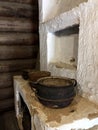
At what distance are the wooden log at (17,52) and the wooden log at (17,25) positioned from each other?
23 centimetres

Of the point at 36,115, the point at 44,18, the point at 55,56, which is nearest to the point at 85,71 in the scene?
the point at 36,115

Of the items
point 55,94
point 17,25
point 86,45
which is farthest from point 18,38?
point 55,94

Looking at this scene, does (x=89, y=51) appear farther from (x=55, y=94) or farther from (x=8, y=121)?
(x=8, y=121)

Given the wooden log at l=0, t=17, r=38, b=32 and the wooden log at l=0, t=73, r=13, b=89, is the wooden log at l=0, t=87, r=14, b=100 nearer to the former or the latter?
the wooden log at l=0, t=73, r=13, b=89

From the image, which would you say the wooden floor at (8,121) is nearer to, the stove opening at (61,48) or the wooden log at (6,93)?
the wooden log at (6,93)

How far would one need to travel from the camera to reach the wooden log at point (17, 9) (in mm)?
1736

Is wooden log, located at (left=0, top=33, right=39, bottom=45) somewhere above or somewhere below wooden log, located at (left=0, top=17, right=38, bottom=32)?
below

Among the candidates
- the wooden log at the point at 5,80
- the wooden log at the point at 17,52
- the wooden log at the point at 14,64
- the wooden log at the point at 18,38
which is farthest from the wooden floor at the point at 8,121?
the wooden log at the point at 18,38

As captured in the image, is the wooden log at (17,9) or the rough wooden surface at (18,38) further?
the rough wooden surface at (18,38)

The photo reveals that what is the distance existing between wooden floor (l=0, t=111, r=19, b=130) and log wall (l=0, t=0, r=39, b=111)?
134 millimetres

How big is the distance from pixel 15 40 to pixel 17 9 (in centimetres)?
37

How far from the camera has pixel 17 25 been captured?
1863 mm

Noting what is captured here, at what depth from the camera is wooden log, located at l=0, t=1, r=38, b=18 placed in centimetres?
174

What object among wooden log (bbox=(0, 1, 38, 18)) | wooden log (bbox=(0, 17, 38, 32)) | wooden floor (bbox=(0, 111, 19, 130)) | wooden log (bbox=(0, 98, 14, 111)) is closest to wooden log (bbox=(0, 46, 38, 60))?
wooden log (bbox=(0, 17, 38, 32))
